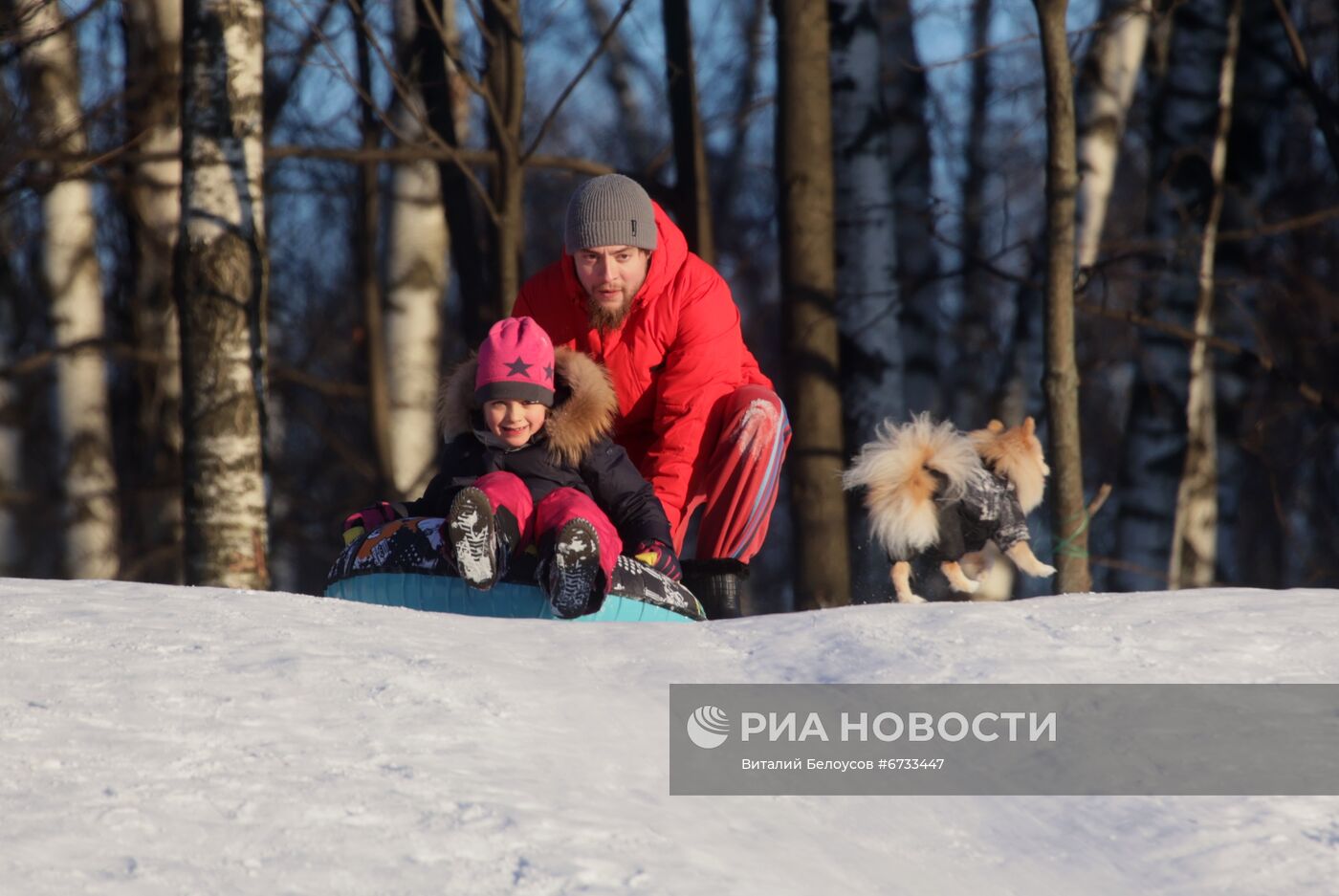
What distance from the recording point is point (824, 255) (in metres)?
6.11

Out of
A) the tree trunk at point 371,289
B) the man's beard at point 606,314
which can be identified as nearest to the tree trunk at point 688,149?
the tree trunk at point 371,289

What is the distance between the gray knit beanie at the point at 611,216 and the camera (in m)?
4.03

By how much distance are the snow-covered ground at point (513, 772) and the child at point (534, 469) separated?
26.5 inches

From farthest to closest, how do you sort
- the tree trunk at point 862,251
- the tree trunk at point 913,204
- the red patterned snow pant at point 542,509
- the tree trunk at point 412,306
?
the tree trunk at point 412,306
the tree trunk at point 913,204
the tree trunk at point 862,251
the red patterned snow pant at point 542,509

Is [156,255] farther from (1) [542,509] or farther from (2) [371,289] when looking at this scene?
(1) [542,509]

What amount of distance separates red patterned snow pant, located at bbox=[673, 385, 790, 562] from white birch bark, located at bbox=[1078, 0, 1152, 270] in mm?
4205

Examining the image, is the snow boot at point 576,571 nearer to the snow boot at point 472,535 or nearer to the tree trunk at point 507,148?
the snow boot at point 472,535

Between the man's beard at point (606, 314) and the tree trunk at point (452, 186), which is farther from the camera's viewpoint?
the tree trunk at point (452, 186)

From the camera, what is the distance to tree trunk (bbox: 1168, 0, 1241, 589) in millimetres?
7527

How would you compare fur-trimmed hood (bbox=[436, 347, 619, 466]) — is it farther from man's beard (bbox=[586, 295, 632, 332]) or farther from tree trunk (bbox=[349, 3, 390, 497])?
tree trunk (bbox=[349, 3, 390, 497])

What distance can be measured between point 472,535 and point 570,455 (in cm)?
43

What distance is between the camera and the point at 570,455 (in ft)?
12.2

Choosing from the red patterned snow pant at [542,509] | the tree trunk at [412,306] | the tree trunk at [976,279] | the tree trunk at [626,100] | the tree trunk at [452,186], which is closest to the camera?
the red patterned snow pant at [542,509]

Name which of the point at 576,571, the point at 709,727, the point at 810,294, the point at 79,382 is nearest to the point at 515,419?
the point at 576,571
